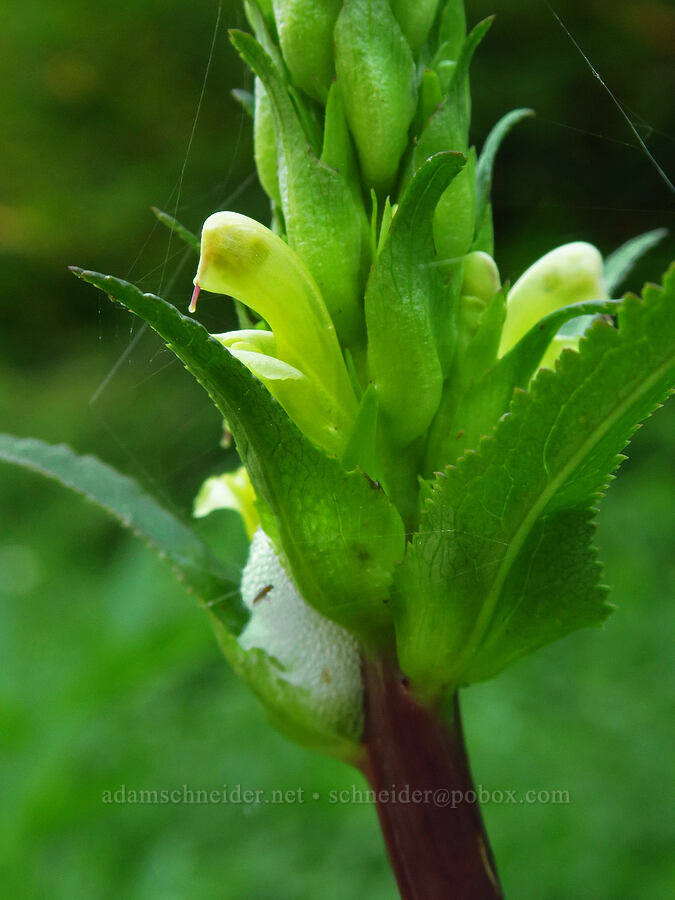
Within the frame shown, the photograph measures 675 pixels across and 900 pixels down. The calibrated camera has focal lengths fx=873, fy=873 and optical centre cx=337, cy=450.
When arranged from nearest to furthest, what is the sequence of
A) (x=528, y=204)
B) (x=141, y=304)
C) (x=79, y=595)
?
(x=141, y=304)
(x=528, y=204)
(x=79, y=595)

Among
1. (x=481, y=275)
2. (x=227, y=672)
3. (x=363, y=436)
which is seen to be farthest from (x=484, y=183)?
(x=227, y=672)

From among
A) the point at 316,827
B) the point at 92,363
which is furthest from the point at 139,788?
the point at 92,363

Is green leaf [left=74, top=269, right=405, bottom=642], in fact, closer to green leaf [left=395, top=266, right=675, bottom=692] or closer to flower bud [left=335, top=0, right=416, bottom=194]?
green leaf [left=395, top=266, right=675, bottom=692]

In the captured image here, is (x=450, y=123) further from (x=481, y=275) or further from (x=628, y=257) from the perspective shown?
(x=628, y=257)

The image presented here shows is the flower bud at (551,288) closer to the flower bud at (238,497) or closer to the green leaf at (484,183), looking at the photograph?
the green leaf at (484,183)

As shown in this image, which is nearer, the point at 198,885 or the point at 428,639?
the point at 428,639

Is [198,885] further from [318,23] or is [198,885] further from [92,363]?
[92,363]

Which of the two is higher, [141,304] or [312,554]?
[141,304]
